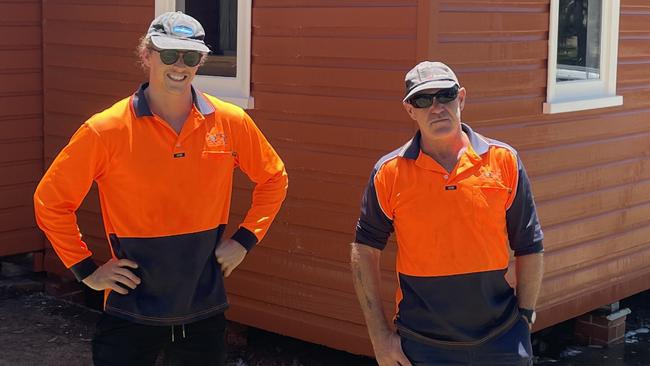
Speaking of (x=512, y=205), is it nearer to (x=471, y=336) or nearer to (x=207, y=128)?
(x=471, y=336)

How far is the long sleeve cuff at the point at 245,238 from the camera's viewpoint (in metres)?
4.08

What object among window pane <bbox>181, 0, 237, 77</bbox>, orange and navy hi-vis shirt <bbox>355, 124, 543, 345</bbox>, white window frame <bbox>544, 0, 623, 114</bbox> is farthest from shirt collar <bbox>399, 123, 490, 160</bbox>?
window pane <bbox>181, 0, 237, 77</bbox>

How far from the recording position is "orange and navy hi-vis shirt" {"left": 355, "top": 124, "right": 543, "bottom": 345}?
11.1 ft

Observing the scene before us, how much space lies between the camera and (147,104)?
3789mm

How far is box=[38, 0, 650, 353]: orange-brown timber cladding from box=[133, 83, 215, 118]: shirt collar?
157 cm

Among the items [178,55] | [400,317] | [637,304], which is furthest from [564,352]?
[178,55]

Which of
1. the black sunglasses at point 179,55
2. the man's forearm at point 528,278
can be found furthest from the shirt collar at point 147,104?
the man's forearm at point 528,278

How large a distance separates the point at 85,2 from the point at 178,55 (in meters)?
3.56

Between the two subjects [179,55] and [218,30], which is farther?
[218,30]

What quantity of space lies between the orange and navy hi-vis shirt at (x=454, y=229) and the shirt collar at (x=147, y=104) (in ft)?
2.49

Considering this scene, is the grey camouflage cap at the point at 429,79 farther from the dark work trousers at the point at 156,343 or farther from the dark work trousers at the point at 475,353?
the dark work trousers at the point at 156,343

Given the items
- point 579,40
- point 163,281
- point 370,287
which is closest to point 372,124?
point 579,40

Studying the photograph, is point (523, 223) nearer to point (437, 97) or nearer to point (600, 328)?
point (437, 97)

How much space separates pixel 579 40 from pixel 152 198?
359 cm
